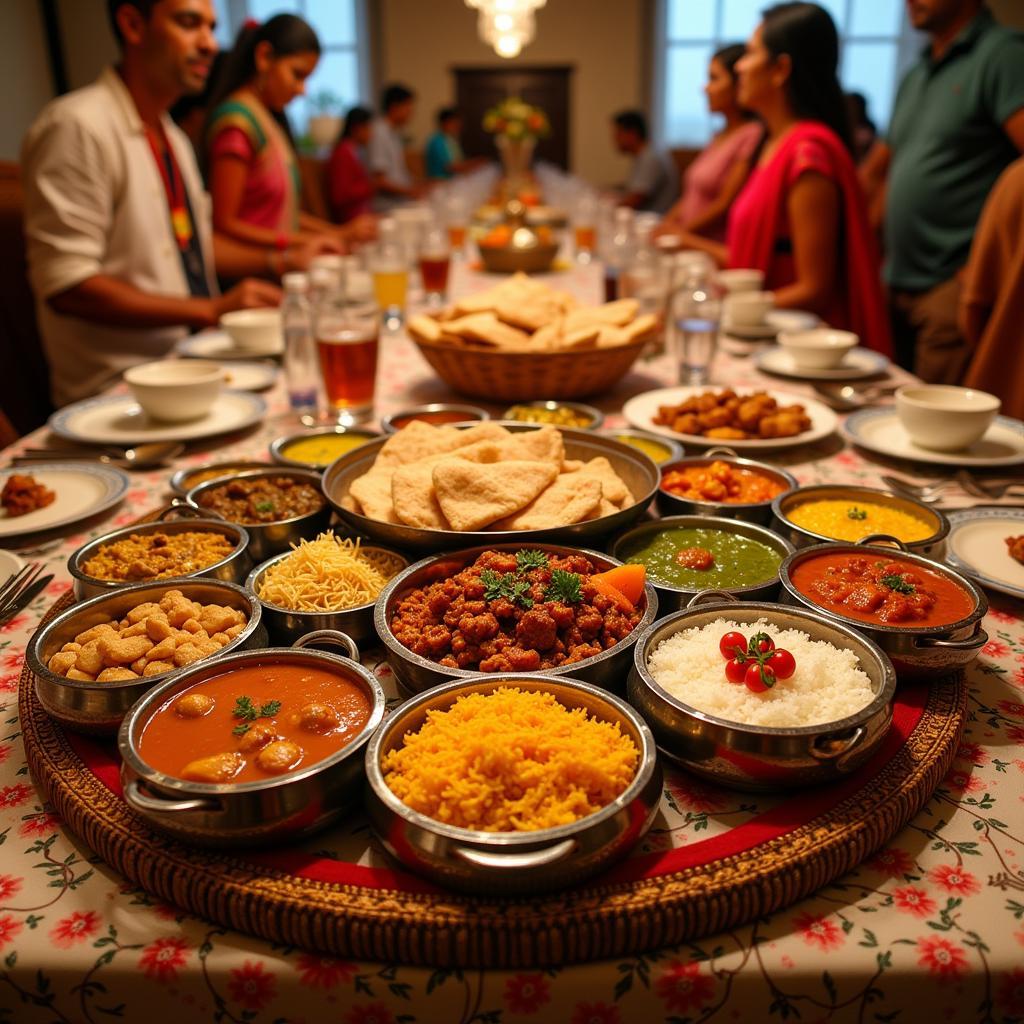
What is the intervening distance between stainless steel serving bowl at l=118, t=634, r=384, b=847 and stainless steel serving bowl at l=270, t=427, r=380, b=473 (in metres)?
0.90

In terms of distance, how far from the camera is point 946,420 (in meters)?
1.98

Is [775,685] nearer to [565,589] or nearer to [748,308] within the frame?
[565,589]

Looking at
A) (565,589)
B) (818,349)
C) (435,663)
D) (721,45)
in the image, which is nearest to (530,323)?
(818,349)

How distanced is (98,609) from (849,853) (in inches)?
41.0

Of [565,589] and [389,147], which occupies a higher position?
[389,147]

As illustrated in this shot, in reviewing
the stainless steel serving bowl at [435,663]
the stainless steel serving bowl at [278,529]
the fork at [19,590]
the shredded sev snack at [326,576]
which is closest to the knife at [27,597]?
the fork at [19,590]

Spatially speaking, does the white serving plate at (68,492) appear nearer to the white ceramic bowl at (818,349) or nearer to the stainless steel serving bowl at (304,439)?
the stainless steel serving bowl at (304,439)

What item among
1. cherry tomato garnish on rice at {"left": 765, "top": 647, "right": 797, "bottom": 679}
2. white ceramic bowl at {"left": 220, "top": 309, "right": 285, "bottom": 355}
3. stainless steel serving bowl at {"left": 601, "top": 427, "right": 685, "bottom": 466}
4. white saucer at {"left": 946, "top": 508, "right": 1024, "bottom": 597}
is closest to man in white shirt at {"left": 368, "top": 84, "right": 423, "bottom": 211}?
white ceramic bowl at {"left": 220, "top": 309, "right": 285, "bottom": 355}

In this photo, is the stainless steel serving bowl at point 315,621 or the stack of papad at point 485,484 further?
the stack of papad at point 485,484

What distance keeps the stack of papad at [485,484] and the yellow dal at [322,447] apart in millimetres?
328

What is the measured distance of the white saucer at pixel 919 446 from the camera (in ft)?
6.52

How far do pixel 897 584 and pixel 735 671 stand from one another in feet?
1.22

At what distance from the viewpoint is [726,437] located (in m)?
2.12

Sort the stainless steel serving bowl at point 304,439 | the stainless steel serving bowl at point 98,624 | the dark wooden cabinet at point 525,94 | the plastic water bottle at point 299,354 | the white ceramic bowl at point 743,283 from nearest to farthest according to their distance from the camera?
the stainless steel serving bowl at point 98,624 < the stainless steel serving bowl at point 304,439 < the plastic water bottle at point 299,354 < the white ceramic bowl at point 743,283 < the dark wooden cabinet at point 525,94
